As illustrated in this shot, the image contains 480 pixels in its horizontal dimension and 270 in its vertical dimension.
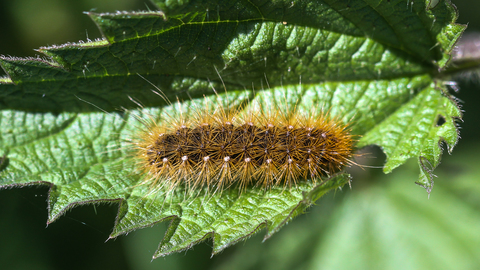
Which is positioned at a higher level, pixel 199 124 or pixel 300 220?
pixel 199 124

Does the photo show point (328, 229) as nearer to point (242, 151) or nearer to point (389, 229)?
point (389, 229)

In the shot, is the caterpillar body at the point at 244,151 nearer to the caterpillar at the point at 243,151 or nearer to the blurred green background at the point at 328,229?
the caterpillar at the point at 243,151

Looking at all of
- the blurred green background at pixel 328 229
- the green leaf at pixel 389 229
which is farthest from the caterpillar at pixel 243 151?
the green leaf at pixel 389 229

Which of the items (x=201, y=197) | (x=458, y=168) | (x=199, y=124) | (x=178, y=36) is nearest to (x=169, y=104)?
(x=199, y=124)

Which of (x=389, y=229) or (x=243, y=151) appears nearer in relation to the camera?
(x=243, y=151)

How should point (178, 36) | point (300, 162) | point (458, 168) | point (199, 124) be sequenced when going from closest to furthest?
point (178, 36) < point (300, 162) < point (199, 124) < point (458, 168)

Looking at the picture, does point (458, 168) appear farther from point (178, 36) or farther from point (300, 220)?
point (178, 36)

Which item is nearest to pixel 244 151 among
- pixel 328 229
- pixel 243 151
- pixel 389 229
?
pixel 243 151
